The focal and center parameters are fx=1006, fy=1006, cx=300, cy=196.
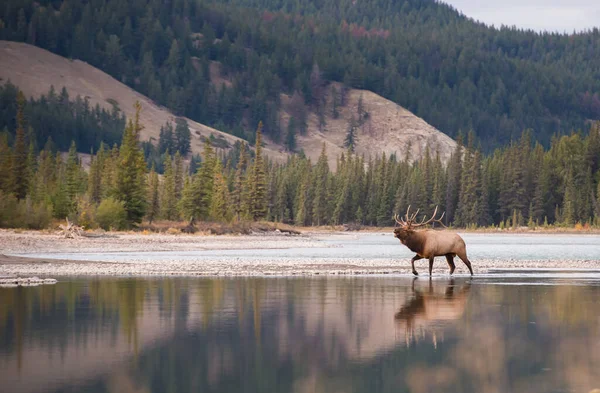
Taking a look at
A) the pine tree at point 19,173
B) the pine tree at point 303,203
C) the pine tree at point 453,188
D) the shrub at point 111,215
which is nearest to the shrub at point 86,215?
the shrub at point 111,215

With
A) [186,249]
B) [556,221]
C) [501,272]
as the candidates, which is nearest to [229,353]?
[501,272]

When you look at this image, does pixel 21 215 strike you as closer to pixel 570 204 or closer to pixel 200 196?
pixel 200 196

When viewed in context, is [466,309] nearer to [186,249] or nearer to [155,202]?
[186,249]

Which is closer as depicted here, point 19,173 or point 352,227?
point 19,173

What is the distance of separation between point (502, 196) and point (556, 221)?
10.3m

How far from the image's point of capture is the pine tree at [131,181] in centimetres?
8194

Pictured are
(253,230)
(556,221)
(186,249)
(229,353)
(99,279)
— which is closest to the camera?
(229,353)

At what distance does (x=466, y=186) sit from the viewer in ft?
489

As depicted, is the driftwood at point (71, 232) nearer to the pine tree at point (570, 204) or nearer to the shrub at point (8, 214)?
the shrub at point (8, 214)

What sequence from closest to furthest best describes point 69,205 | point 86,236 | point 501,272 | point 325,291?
point 325,291, point 501,272, point 86,236, point 69,205

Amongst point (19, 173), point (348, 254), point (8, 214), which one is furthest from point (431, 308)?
point (19, 173)

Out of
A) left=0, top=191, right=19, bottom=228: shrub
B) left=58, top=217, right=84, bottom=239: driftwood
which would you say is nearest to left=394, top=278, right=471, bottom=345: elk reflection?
left=58, top=217, right=84, bottom=239: driftwood

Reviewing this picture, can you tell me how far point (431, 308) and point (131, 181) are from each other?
6237 centimetres

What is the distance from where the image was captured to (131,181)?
8350 centimetres
